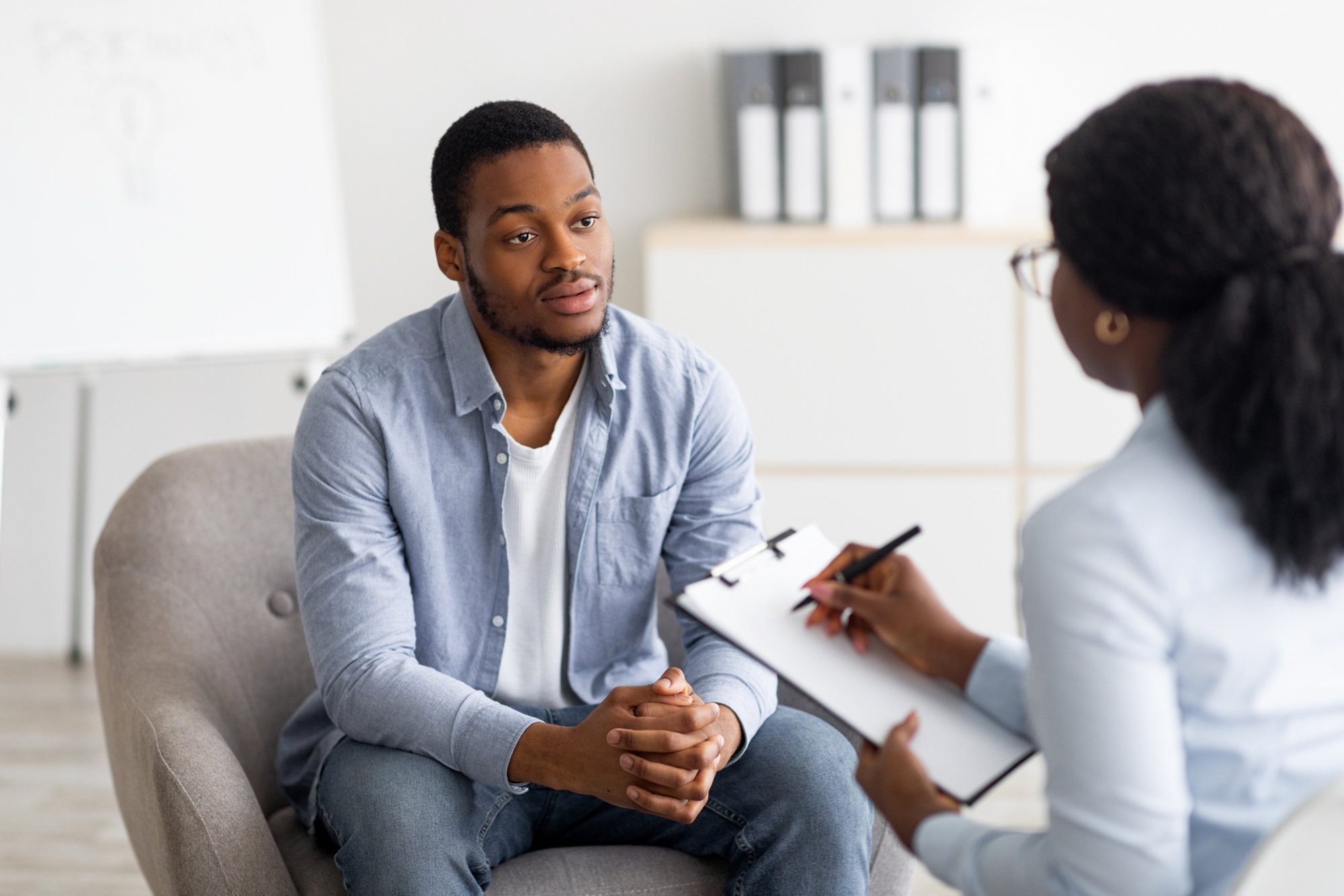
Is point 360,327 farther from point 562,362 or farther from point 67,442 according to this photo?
point 562,362

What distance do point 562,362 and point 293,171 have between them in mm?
1542

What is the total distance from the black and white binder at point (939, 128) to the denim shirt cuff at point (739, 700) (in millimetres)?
1758

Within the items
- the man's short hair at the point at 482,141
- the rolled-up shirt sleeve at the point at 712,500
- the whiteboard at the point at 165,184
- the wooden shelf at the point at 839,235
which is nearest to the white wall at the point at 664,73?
the wooden shelf at the point at 839,235

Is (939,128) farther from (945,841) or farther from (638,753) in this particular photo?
(945,841)

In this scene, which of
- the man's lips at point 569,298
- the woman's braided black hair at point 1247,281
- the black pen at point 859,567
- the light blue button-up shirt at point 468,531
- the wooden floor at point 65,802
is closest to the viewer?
the woman's braided black hair at point 1247,281

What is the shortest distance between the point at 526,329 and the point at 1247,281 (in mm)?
893

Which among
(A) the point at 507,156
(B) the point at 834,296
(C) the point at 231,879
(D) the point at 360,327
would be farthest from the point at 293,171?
(C) the point at 231,879

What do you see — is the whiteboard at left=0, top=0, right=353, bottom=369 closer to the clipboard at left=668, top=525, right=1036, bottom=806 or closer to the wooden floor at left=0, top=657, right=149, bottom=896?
the wooden floor at left=0, top=657, right=149, bottom=896

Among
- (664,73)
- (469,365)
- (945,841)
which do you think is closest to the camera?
(945,841)

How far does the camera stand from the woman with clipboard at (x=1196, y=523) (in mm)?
798

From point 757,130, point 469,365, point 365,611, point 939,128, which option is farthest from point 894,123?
point 365,611

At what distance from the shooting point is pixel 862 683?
1017 mm

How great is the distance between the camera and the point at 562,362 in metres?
1.56

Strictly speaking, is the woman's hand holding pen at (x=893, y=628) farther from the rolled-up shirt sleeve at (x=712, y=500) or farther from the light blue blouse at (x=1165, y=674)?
the rolled-up shirt sleeve at (x=712, y=500)
